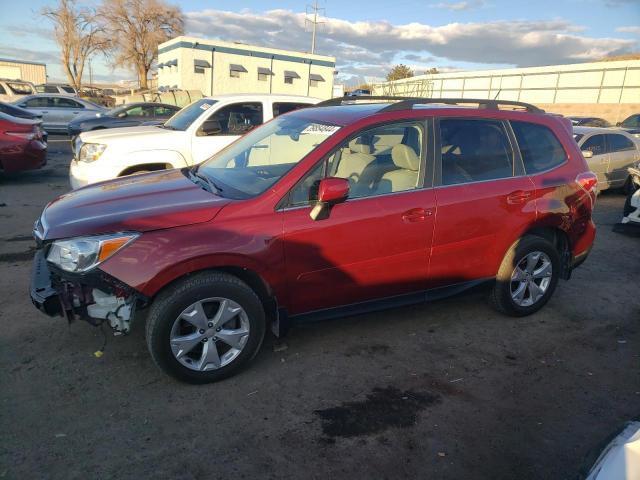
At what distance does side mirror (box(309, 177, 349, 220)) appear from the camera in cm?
315

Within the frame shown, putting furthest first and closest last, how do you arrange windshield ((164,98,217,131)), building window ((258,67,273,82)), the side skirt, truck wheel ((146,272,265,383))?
1. building window ((258,67,273,82))
2. windshield ((164,98,217,131))
3. the side skirt
4. truck wheel ((146,272,265,383))

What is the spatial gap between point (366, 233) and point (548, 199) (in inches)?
75.2

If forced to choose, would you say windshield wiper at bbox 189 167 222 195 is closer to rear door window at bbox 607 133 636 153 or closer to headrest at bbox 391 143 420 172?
headrest at bbox 391 143 420 172

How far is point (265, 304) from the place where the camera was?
3.37 metres

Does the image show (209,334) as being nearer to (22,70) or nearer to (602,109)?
(602,109)

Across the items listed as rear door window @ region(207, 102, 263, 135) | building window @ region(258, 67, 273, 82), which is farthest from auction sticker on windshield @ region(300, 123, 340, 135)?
building window @ region(258, 67, 273, 82)

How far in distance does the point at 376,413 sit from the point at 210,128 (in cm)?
534

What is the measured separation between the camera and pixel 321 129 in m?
3.68

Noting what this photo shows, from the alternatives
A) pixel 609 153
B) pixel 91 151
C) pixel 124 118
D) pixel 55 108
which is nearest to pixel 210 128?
pixel 91 151

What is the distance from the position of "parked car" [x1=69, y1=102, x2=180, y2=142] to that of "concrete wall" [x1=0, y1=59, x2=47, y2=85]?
181ft

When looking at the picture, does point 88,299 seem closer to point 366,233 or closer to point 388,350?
point 366,233

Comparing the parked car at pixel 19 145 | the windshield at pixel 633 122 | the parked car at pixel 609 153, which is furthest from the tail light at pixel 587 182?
the windshield at pixel 633 122

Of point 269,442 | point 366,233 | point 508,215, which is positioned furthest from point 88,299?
point 508,215

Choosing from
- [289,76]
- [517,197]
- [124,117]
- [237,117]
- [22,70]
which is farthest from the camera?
[22,70]
